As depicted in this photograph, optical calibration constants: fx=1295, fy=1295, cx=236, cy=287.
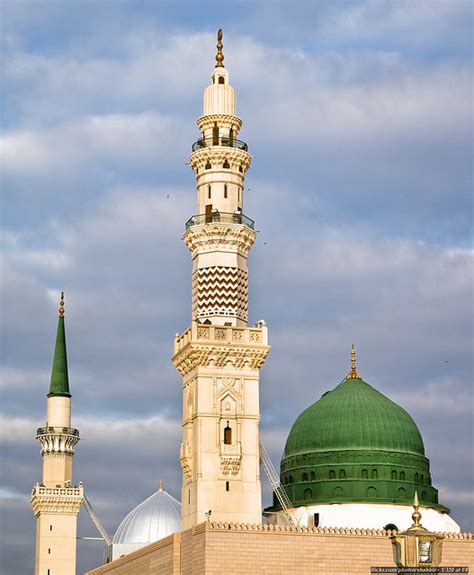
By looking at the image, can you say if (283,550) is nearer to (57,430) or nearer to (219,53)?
(219,53)

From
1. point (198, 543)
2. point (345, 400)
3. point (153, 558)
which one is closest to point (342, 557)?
point (198, 543)

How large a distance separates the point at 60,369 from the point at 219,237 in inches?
1010

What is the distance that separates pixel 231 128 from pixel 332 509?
1513 centimetres

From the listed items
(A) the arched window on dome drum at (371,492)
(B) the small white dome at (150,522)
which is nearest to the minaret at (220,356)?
(A) the arched window on dome drum at (371,492)

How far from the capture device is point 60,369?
69312mm

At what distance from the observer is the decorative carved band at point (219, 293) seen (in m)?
45.5

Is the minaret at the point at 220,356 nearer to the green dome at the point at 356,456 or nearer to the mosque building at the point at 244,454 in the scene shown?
the mosque building at the point at 244,454

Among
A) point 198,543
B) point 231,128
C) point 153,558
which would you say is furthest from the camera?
point 231,128

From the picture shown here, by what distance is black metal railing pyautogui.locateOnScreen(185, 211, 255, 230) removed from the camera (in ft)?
153

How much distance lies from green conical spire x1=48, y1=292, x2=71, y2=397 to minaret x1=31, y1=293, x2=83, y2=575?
0.40 metres

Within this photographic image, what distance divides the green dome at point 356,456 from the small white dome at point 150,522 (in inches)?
302

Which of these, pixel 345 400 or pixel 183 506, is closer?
pixel 183 506

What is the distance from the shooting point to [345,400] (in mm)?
52688

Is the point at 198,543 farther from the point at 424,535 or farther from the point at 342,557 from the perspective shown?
the point at 424,535
